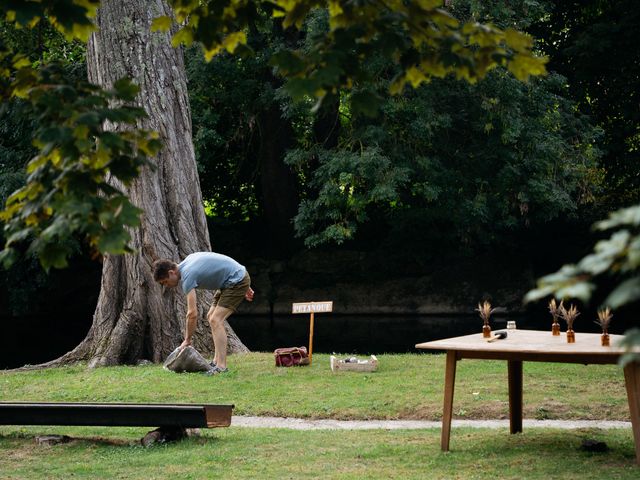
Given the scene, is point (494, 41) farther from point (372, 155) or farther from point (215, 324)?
point (372, 155)

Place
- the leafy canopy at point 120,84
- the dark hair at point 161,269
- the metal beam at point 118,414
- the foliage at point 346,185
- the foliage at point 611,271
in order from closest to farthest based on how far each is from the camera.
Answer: the foliage at point 611,271 < the leafy canopy at point 120,84 < the metal beam at point 118,414 < the dark hair at point 161,269 < the foliage at point 346,185

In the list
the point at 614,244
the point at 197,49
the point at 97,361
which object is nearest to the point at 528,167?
the point at 197,49

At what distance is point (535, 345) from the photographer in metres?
7.78

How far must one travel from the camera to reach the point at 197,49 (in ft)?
A: 83.6

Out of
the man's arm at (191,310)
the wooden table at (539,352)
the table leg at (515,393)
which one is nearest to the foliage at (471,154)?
the man's arm at (191,310)

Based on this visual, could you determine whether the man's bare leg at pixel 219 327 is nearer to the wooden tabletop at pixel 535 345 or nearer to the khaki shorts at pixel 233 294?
the khaki shorts at pixel 233 294

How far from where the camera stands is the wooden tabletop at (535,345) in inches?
293

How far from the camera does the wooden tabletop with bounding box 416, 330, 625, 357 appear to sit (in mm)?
7445

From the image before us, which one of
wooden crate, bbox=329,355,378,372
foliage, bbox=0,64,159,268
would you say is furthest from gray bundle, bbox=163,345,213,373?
foliage, bbox=0,64,159,268

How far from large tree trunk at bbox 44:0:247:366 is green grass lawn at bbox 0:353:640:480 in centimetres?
88

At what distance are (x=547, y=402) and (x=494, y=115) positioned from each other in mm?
14343

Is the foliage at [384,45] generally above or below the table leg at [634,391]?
above

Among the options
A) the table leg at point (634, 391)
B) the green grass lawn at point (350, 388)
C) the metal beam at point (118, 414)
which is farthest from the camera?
the green grass lawn at point (350, 388)

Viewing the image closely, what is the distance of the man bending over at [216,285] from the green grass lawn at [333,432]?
51 cm
